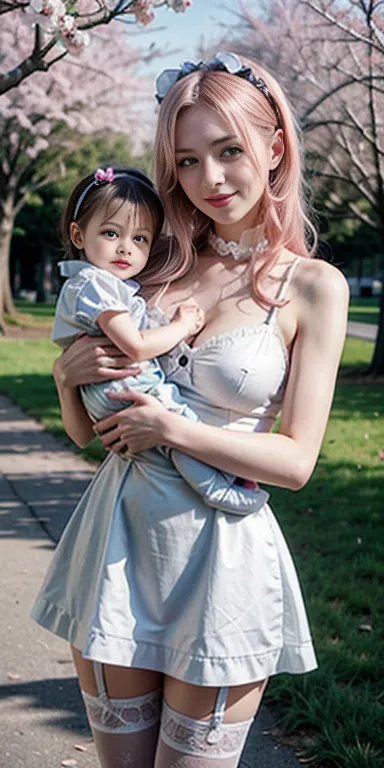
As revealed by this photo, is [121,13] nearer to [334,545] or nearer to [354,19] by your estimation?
[334,545]

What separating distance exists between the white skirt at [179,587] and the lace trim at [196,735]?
0.10 metres

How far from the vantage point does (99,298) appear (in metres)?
1.92

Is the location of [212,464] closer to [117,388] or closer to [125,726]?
[117,388]

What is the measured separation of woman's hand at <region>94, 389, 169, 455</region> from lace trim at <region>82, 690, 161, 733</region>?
1.68 feet

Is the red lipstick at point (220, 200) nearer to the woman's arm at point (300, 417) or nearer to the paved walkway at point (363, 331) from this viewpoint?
the woman's arm at point (300, 417)

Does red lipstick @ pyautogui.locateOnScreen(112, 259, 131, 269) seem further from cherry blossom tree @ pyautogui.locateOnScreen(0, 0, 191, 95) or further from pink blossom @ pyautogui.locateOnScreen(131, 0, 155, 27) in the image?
pink blossom @ pyautogui.locateOnScreen(131, 0, 155, 27)

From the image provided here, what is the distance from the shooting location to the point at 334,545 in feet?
18.3

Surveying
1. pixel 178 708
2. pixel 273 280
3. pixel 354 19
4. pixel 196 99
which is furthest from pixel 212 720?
pixel 354 19

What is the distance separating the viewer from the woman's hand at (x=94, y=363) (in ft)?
6.29

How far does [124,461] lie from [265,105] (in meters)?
0.78

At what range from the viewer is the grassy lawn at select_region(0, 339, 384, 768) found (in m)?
3.37

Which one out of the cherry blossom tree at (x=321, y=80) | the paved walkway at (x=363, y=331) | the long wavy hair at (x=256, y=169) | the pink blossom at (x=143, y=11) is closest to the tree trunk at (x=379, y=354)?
the cherry blossom tree at (x=321, y=80)

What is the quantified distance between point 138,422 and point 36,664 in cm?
257

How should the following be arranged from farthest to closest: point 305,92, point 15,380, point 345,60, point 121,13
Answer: point 305,92 → point 15,380 → point 345,60 → point 121,13
